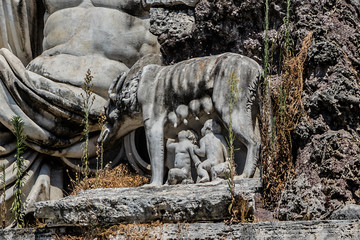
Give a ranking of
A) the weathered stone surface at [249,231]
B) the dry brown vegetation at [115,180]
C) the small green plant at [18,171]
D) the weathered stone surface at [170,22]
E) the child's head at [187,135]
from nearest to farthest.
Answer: the weathered stone surface at [249,231], the small green plant at [18,171], the child's head at [187,135], the dry brown vegetation at [115,180], the weathered stone surface at [170,22]

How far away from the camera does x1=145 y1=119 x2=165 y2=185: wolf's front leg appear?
596 cm

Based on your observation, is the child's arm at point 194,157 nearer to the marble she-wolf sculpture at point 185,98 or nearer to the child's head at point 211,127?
the child's head at point 211,127

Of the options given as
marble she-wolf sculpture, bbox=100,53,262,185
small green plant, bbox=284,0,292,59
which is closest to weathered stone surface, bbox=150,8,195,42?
marble she-wolf sculpture, bbox=100,53,262,185

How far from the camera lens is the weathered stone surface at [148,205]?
4.87 meters

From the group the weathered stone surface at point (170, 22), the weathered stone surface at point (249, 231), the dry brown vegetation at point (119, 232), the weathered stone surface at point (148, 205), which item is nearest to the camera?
the weathered stone surface at point (249, 231)

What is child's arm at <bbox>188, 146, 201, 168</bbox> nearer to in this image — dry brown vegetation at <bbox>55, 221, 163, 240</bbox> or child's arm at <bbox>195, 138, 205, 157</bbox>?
child's arm at <bbox>195, 138, 205, 157</bbox>

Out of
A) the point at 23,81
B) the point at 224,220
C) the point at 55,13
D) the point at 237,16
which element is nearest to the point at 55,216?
the point at 224,220

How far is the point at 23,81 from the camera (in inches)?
262

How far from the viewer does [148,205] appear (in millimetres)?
5051

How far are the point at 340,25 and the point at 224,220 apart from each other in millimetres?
1620

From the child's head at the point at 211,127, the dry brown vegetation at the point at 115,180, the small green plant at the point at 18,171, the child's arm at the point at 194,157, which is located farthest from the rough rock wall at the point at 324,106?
the small green plant at the point at 18,171

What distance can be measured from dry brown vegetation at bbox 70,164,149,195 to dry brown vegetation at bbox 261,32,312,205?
1523 millimetres

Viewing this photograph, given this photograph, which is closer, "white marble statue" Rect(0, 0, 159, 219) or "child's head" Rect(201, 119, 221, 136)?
"child's head" Rect(201, 119, 221, 136)

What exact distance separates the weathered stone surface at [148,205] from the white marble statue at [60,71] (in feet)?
4.07
